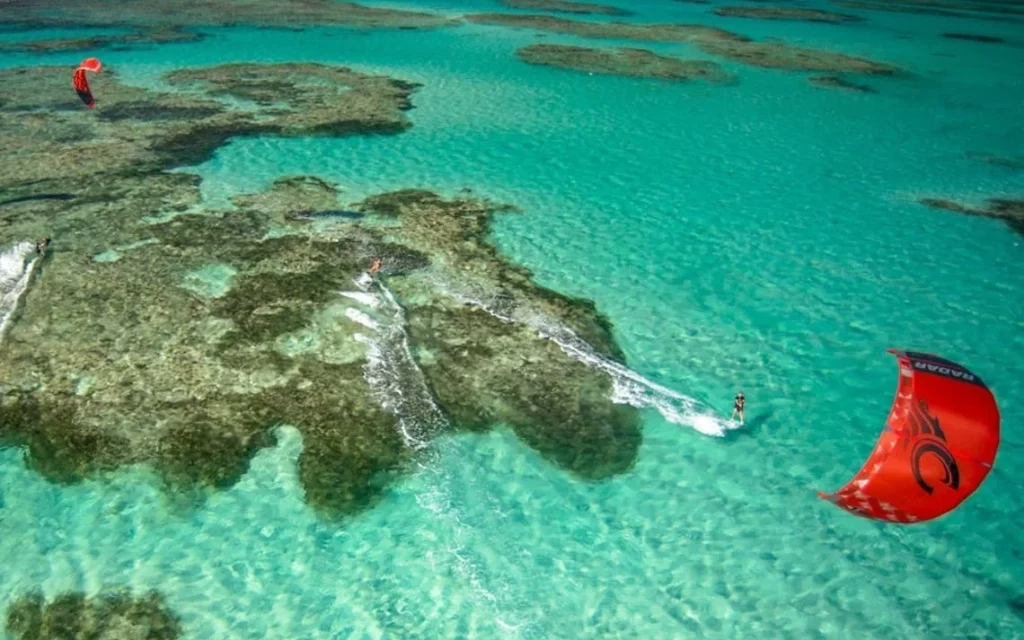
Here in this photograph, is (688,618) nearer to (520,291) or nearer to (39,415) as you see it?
(520,291)

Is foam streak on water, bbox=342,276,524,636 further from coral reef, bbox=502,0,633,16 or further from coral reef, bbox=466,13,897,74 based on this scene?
coral reef, bbox=502,0,633,16

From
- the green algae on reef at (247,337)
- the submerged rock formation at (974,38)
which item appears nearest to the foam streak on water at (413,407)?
the green algae on reef at (247,337)

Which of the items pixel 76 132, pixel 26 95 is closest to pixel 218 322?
pixel 76 132

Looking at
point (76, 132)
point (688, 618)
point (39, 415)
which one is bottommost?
point (688, 618)

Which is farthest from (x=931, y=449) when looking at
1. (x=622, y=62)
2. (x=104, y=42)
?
(x=104, y=42)

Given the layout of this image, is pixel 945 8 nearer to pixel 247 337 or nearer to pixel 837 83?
pixel 837 83
